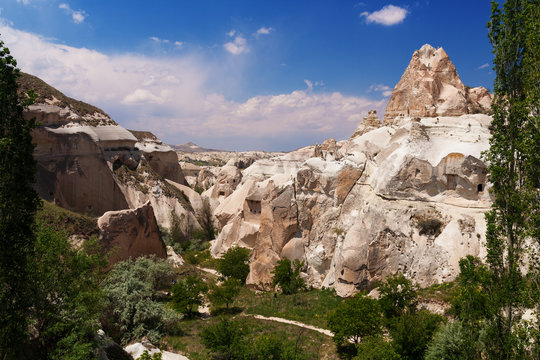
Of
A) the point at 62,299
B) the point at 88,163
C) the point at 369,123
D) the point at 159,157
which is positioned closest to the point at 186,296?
the point at 62,299

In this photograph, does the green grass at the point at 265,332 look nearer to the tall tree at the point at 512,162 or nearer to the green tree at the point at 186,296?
the green tree at the point at 186,296

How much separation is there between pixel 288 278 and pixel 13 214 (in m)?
21.8

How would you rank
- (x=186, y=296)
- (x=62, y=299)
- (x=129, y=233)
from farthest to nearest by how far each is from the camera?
1. (x=129, y=233)
2. (x=186, y=296)
3. (x=62, y=299)

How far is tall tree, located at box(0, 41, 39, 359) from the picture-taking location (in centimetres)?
960

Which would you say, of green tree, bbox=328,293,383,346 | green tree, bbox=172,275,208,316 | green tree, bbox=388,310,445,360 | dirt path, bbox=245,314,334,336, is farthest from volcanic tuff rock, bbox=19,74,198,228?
green tree, bbox=388,310,445,360

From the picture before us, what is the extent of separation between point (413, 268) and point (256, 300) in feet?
41.1

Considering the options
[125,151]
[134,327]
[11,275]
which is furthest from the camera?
[125,151]

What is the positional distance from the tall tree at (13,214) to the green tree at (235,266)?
23.1 metres

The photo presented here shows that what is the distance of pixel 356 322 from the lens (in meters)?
17.1

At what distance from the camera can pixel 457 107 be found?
35812 mm

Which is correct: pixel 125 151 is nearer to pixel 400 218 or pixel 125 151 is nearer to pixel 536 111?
pixel 400 218

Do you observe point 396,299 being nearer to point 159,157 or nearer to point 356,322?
point 356,322

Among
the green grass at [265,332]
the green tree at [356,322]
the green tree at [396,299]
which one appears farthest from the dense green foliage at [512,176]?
the green grass at [265,332]

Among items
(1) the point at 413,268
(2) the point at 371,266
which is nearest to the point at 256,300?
(2) the point at 371,266
